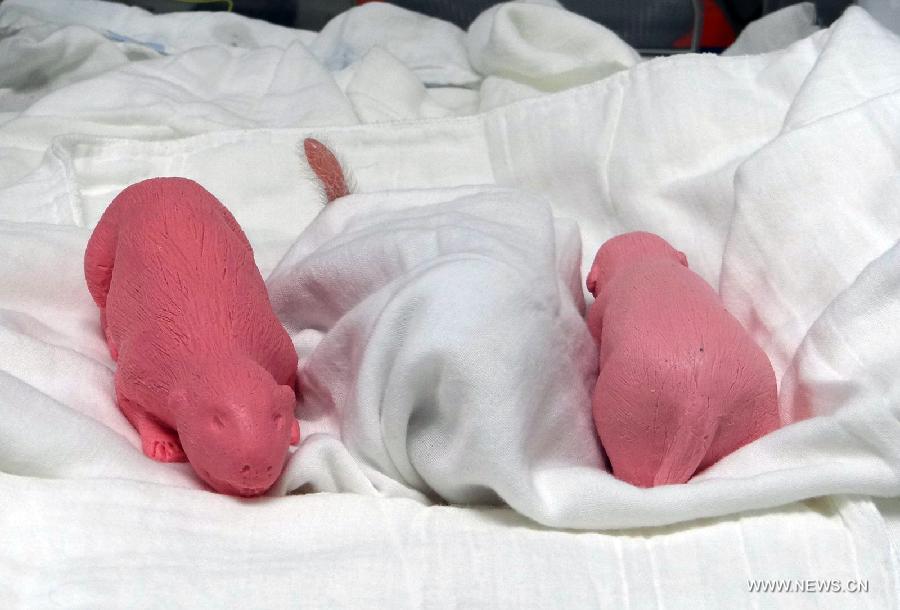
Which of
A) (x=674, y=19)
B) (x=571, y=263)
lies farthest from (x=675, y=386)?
(x=674, y=19)

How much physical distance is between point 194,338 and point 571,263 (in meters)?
0.27

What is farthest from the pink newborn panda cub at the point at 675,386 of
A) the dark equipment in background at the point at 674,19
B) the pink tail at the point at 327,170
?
the dark equipment in background at the point at 674,19

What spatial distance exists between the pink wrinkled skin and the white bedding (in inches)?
1.1

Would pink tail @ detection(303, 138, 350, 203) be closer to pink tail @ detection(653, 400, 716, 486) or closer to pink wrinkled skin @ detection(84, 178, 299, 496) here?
pink wrinkled skin @ detection(84, 178, 299, 496)

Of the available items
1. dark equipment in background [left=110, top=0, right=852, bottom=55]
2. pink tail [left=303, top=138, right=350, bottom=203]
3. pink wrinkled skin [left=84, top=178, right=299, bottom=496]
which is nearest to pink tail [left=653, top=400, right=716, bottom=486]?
pink wrinkled skin [left=84, top=178, right=299, bottom=496]

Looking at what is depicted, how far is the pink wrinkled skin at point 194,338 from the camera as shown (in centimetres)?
41

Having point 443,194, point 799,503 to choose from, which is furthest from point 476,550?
point 443,194

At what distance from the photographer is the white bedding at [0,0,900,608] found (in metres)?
0.38

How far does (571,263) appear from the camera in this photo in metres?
0.57

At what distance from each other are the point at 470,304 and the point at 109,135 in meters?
0.57

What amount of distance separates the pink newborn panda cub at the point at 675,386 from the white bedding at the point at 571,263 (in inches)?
0.9

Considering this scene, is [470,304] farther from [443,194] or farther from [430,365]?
[443,194]

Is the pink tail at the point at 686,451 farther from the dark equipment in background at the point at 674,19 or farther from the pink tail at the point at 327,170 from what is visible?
the dark equipment in background at the point at 674,19

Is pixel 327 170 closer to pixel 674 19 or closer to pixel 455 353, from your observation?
pixel 455 353
